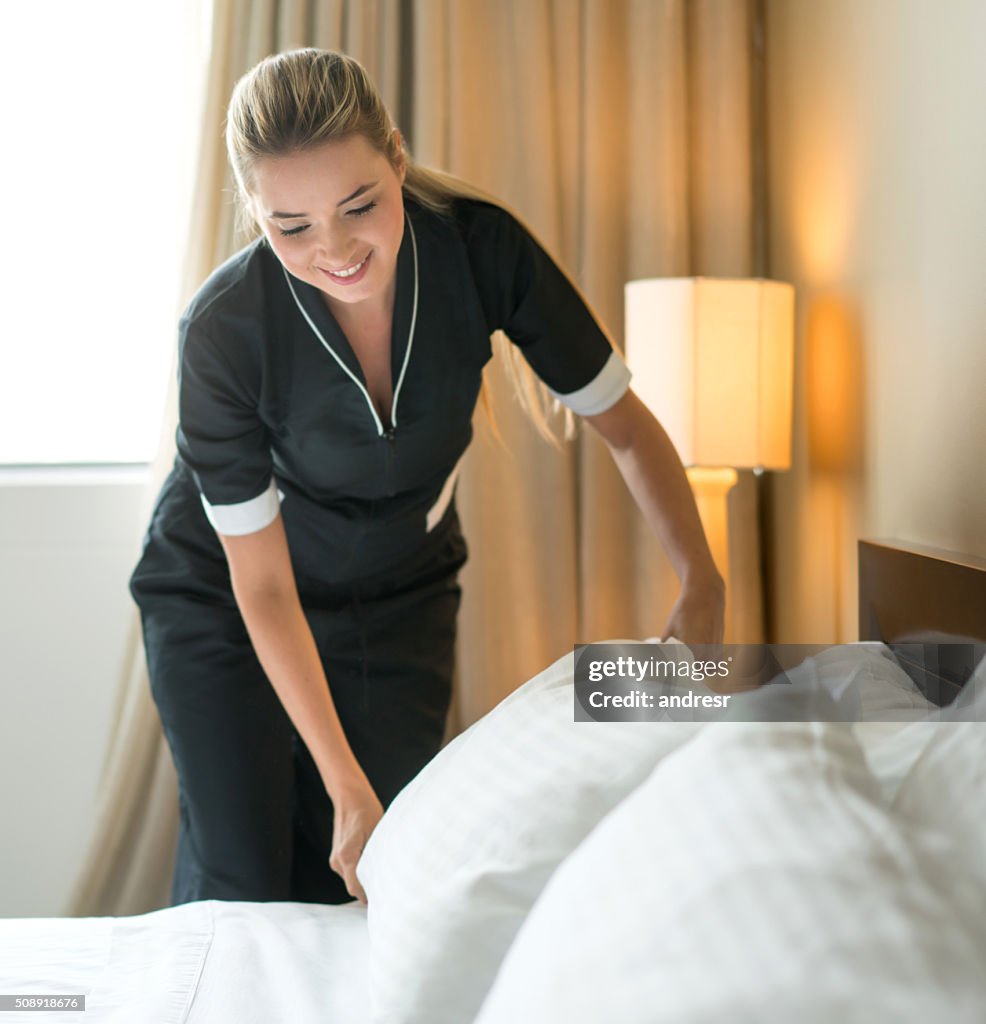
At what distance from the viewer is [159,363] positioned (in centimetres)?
233

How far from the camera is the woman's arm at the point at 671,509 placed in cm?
130

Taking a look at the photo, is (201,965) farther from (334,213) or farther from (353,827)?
(334,213)

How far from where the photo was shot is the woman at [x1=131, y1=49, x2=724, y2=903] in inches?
46.8

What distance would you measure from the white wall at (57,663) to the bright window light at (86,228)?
0.15 m

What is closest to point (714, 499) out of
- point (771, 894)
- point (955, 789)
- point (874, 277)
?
point (874, 277)

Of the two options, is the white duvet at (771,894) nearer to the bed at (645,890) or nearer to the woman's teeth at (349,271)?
the bed at (645,890)

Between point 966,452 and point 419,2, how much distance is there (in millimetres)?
1477

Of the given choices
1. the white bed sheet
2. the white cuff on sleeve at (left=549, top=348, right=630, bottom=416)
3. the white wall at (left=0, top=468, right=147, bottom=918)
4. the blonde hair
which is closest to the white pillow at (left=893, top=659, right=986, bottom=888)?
the white bed sheet

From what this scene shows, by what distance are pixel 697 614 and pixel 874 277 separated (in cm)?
57

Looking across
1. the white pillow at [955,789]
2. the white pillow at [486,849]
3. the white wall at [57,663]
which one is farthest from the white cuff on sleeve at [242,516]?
the white wall at [57,663]

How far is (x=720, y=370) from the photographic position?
1.75 metres

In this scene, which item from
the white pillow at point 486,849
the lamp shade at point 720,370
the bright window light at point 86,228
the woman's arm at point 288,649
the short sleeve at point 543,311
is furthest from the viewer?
the bright window light at point 86,228

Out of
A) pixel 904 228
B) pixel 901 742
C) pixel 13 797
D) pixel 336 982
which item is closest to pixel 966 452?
pixel 904 228

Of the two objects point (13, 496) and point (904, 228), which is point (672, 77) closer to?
point (904, 228)
